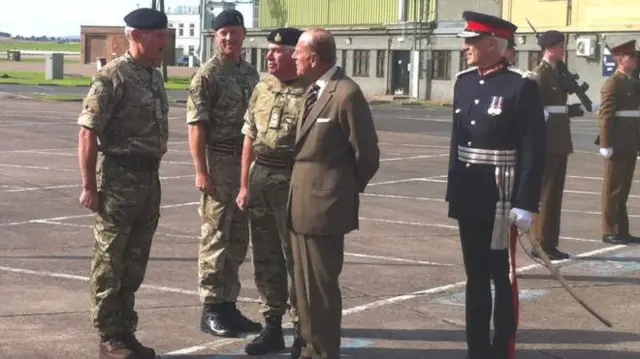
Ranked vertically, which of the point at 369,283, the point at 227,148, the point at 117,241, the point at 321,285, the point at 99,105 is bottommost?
the point at 369,283

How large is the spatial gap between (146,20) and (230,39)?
35.3 inches

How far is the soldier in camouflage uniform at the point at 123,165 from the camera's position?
6973mm

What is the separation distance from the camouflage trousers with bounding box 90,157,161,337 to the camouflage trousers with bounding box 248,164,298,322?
67cm

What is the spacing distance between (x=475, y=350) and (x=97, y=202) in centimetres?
245

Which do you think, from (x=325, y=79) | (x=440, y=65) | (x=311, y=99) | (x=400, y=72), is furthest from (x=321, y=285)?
(x=400, y=72)

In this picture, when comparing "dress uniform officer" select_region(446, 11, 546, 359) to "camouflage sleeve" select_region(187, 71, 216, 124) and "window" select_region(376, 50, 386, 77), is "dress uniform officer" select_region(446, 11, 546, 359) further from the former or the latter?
"window" select_region(376, 50, 386, 77)

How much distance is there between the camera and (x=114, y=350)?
275 inches

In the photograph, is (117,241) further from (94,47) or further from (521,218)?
(94,47)

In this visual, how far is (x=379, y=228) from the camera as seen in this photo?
42.1 ft

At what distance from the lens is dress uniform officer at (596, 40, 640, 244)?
39.2ft

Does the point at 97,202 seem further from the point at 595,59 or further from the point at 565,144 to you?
the point at 595,59

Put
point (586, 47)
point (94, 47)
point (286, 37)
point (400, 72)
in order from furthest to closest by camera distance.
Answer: point (94, 47) → point (400, 72) → point (586, 47) → point (286, 37)

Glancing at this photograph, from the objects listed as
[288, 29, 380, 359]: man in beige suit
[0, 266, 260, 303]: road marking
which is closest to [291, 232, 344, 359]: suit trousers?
[288, 29, 380, 359]: man in beige suit

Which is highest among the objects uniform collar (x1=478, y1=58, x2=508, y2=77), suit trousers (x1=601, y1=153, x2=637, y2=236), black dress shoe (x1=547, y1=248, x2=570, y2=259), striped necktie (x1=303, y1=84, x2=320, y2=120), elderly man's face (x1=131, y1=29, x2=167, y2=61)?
elderly man's face (x1=131, y1=29, x2=167, y2=61)
